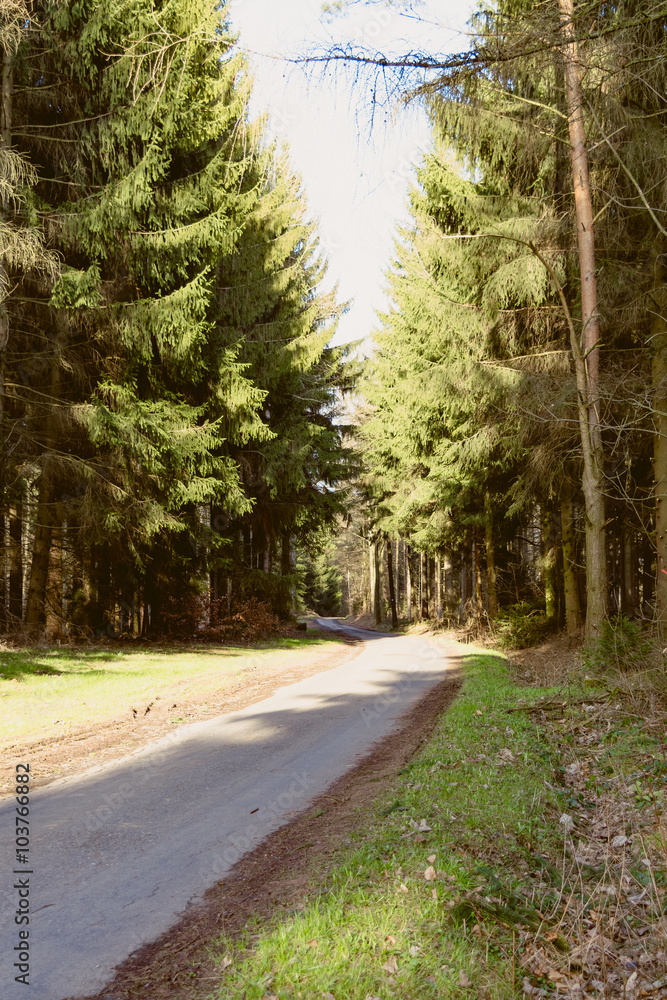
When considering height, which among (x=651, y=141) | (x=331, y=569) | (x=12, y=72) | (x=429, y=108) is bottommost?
(x=331, y=569)

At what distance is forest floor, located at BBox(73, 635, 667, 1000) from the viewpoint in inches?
131

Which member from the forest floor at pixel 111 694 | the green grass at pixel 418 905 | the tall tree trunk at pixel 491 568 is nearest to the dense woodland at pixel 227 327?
the tall tree trunk at pixel 491 568

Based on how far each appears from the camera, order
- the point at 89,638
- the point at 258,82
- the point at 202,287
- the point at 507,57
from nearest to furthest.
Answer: the point at 258,82, the point at 507,57, the point at 202,287, the point at 89,638

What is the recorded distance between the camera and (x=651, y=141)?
33.1 feet

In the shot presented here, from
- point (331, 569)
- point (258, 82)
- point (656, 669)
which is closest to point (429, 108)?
point (258, 82)

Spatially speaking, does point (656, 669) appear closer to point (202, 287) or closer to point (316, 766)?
point (316, 766)

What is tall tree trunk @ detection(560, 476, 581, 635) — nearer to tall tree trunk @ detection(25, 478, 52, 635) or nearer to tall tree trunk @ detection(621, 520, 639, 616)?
tall tree trunk @ detection(621, 520, 639, 616)

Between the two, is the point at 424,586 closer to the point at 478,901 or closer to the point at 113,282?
the point at 113,282

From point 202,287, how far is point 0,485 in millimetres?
6731

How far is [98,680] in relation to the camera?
1181cm

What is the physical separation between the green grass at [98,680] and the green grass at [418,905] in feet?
16.1

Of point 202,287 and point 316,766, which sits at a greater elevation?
point 202,287

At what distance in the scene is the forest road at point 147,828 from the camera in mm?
3541

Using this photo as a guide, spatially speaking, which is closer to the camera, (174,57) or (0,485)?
(174,57)
